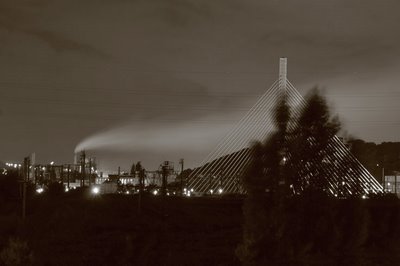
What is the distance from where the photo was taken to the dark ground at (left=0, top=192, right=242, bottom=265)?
13992mm

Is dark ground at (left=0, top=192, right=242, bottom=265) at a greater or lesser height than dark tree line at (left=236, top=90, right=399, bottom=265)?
lesser

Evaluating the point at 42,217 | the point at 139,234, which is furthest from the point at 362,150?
the point at 42,217

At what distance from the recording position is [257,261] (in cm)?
1137

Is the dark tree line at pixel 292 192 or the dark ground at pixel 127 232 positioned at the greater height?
the dark tree line at pixel 292 192

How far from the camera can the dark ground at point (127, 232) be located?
45.9 ft

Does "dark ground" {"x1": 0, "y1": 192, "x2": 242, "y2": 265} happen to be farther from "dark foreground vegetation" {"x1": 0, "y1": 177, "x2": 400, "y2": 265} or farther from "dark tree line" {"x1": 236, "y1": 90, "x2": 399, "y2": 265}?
"dark tree line" {"x1": 236, "y1": 90, "x2": 399, "y2": 265}

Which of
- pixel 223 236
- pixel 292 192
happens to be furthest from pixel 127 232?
pixel 292 192

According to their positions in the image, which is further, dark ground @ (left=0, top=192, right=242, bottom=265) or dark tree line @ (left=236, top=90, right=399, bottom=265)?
dark ground @ (left=0, top=192, right=242, bottom=265)

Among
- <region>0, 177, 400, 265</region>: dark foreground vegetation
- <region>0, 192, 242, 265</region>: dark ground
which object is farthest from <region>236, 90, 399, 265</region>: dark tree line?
<region>0, 192, 242, 265</region>: dark ground

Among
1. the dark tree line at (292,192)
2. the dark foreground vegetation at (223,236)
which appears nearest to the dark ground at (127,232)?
the dark foreground vegetation at (223,236)

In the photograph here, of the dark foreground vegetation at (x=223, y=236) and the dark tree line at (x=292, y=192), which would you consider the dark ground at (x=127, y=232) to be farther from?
the dark tree line at (x=292, y=192)

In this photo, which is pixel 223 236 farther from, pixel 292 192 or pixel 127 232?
pixel 292 192

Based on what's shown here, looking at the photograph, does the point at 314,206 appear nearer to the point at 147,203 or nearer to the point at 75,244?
the point at 75,244

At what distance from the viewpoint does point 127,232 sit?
19.9 m
